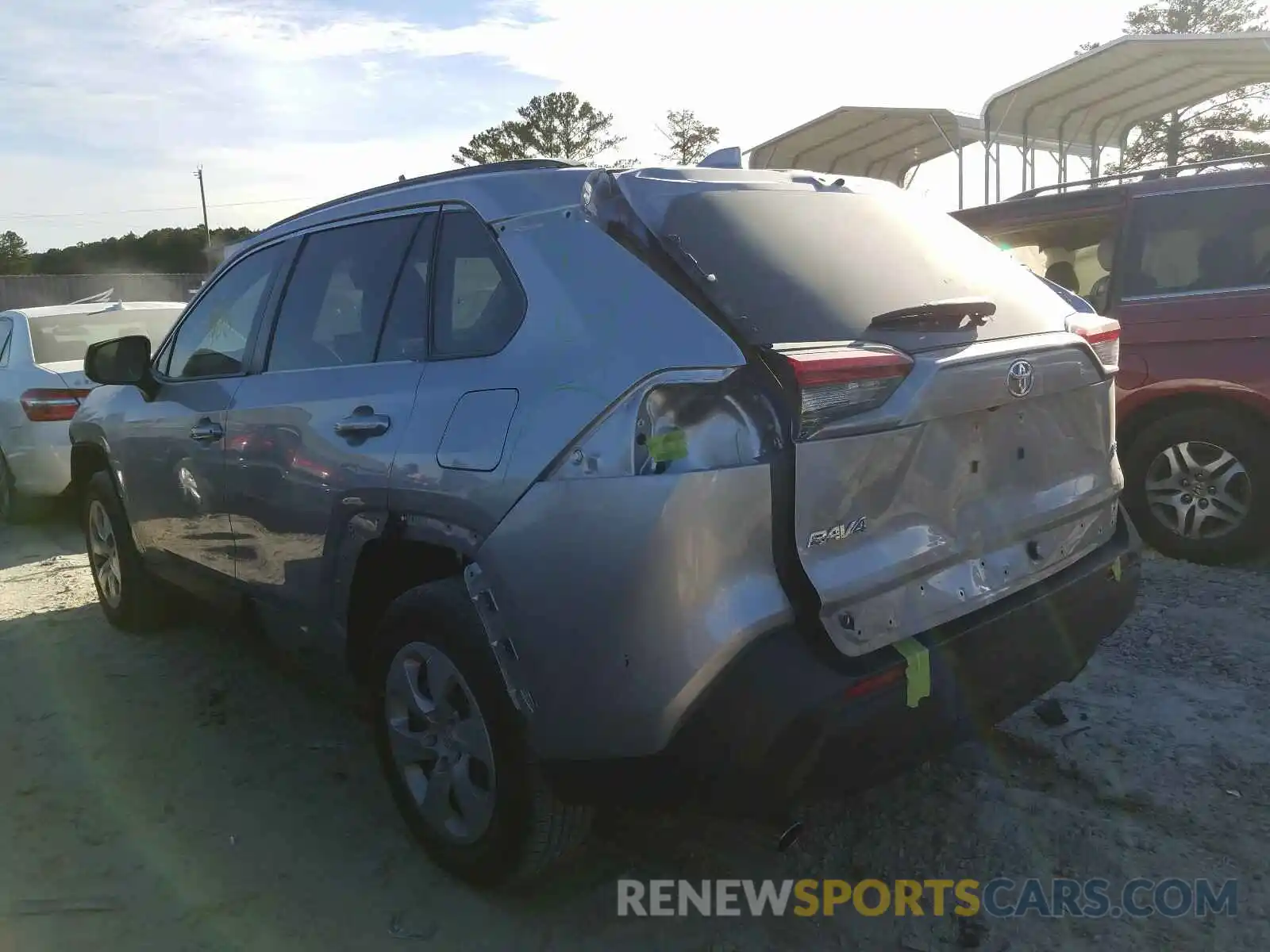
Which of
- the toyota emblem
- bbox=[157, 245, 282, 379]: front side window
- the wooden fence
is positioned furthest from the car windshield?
the wooden fence

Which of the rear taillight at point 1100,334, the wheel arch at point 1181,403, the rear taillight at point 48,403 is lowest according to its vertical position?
the wheel arch at point 1181,403

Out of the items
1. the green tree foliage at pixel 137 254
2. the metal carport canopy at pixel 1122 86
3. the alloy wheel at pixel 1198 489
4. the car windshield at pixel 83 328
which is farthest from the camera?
the green tree foliage at pixel 137 254

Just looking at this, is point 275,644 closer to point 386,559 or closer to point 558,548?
point 386,559

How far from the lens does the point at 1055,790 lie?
2.97 meters

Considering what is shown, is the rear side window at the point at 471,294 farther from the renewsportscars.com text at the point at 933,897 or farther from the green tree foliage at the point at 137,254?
the green tree foliage at the point at 137,254

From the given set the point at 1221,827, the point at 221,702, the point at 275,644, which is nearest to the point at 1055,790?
the point at 1221,827

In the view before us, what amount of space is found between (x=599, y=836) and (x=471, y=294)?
1567mm

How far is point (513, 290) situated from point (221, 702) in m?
2.43

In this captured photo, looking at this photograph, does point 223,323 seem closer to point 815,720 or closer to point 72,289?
point 815,720

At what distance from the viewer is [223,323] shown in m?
3.81

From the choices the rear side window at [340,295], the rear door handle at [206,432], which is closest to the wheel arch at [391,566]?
the rear side window at [340,295]

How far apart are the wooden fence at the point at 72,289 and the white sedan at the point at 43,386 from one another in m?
24.2

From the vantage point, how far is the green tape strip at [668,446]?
201 centimetres

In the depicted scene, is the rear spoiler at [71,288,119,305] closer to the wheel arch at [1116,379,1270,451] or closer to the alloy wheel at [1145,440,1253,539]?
the wheel arch at [1116,379,1270,451]
